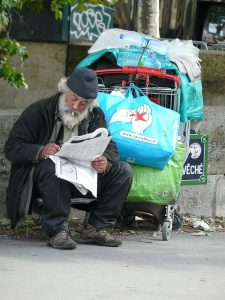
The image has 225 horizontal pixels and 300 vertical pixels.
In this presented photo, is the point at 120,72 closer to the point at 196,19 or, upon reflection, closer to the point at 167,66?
the point at 167,66

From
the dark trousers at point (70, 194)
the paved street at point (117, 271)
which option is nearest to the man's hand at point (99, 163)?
the dark trousers at point (70, 194)

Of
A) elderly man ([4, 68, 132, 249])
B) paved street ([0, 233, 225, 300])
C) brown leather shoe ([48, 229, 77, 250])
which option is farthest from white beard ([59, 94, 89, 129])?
paved street ([0, 233, 225, 300])

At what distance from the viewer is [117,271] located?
621cm

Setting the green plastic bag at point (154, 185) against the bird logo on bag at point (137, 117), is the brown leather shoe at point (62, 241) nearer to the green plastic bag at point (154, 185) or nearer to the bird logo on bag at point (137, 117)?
the green plastic bag at point (154, 185)

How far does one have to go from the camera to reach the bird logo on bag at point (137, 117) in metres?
7.15

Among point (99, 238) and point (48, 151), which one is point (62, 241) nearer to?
point (99, 238)

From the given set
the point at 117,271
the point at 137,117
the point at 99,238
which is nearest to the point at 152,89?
the point at 137,117

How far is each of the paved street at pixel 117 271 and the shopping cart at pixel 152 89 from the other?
197 mm

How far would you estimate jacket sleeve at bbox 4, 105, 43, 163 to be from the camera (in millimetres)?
6828

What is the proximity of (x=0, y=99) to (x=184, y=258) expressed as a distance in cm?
621

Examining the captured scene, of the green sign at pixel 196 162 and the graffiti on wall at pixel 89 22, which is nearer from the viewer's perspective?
the green sign at pixel 196 162

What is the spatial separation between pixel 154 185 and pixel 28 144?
102 cm

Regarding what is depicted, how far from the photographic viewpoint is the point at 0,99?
41.1ft

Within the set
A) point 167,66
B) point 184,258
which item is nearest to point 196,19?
point 167,66
